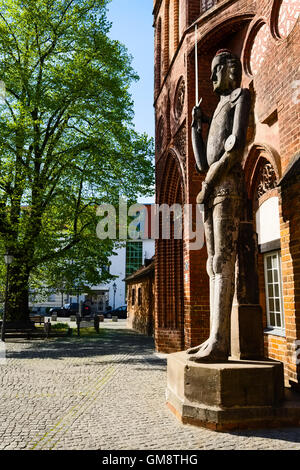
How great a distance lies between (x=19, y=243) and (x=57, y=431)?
10.0 m

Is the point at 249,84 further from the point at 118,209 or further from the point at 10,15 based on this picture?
the point at 10,15

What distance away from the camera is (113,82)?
48.2ft

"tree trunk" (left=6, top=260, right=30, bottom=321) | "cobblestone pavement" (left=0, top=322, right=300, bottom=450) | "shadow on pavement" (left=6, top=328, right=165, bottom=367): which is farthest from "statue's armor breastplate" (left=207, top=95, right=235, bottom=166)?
"tree trunk" (left=6, top=260, right=30, bottom=321)

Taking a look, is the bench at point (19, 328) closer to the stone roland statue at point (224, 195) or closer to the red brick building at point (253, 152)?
the red brick building at point (253, 152)

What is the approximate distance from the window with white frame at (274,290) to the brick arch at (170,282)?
4049 millimetres

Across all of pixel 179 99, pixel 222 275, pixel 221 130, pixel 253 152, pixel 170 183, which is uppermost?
pixel 179 99

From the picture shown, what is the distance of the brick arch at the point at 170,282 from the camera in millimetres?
10602

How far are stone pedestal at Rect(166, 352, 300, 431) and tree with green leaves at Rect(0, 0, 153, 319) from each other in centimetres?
994

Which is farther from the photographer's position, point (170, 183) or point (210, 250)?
point (170, 183)

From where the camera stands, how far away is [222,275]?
177 inches

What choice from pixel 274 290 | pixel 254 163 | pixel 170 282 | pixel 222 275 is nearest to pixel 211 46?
pixel 254 163

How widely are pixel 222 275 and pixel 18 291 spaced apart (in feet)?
39.9

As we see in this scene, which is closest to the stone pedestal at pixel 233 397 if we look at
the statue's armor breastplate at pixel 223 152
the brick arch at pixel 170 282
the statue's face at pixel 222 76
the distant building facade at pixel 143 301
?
the statue's armor breastplate at pixel 223 152

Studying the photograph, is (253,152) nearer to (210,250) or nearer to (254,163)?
(254,163)
